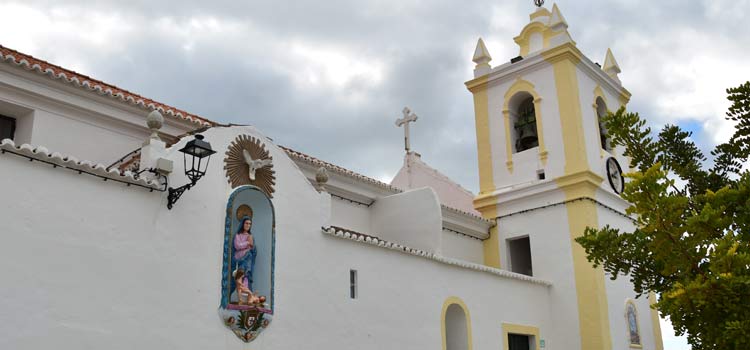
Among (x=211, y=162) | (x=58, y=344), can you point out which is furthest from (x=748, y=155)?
(x=58, y=344)

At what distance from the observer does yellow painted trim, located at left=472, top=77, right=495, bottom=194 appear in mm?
18453

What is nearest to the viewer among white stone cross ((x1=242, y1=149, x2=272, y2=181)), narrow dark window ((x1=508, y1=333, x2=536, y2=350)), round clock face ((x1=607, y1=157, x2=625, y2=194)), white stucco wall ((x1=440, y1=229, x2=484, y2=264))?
white stone cross ((x1=242, y1=149, x2=272, y2=181))

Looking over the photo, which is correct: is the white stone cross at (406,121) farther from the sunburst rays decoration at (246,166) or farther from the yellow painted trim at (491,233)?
the sunburst rays decoration at (246,166)

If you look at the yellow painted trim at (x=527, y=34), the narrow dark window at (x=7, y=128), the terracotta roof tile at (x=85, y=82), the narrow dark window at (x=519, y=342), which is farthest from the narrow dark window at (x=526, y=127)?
the narrow dark window at (x=7, y=128)

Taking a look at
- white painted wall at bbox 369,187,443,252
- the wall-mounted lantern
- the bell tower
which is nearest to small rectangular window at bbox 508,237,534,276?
the bell tower

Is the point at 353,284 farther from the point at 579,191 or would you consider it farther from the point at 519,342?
the point at 579,191

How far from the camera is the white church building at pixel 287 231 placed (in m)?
7.69

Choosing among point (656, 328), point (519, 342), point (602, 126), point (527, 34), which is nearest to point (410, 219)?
point (519, 342)

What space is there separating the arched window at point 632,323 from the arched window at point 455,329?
522 cm

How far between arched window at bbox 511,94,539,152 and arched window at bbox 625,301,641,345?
446cm

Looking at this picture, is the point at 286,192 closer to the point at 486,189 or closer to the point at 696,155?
the point at 696,155

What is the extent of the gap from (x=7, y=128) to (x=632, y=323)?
13.7 m

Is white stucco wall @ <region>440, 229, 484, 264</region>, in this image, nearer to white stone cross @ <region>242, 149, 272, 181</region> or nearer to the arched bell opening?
the arched bell opening

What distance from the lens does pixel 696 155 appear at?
340 inches
